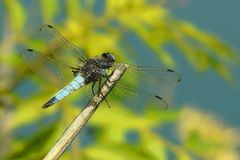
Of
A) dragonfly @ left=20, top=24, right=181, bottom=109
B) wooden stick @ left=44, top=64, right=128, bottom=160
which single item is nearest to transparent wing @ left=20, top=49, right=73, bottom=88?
dragonfly @ left=20, top=24, right=181, bottom=109

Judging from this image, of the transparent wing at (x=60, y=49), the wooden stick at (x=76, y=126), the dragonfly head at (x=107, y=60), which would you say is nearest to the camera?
the wooden stick at (x=76, y=126)

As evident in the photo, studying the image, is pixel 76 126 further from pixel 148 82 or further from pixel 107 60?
pixel 148 82

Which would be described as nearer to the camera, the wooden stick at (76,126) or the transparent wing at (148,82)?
the wooden stick at (76,126)

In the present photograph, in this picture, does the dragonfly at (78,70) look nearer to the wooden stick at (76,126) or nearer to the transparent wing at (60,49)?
the transparent wing at (60,49)

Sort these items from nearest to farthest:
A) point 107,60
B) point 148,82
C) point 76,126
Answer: point 76,126 → point 107,60 → point 148,82

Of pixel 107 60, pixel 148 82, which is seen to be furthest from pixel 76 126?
pixel 148 82

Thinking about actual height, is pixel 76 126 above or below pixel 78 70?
A: below

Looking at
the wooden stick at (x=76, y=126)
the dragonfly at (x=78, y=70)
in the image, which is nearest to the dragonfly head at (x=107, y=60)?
the dragonfly at (x=78, y=70)

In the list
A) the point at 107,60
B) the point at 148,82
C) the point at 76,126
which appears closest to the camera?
the point at 76,126
